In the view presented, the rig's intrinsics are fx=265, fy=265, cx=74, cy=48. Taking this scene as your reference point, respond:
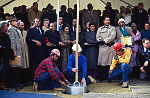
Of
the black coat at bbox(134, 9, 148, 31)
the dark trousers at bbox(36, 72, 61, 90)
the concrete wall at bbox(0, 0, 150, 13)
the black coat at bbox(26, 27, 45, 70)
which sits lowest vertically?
the dark trousers at bbox(36, 72, 61, 90)

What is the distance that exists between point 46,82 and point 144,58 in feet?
9.40

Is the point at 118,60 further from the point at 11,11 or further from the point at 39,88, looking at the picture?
the point at 11,11

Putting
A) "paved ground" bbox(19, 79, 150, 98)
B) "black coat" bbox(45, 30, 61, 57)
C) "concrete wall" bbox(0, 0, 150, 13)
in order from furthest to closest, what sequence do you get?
"concrete wall" bbox(0, 0, 150, 13) → "black coat" bbox(45, 30, 61, 57) → "paved ground" bbox(19, 79, 150, 98)

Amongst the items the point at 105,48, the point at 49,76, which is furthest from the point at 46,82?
the point at 105,48

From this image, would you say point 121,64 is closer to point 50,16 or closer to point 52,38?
point 52,38

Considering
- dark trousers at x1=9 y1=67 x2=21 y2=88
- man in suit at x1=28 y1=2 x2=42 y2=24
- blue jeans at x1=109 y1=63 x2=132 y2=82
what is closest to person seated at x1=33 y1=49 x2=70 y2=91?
dark trousers at x1=9 y1=67 x2=21 y2=88

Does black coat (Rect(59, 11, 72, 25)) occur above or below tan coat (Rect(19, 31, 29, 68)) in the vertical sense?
above

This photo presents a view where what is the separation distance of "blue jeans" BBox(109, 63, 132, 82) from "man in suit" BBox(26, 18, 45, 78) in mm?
1901

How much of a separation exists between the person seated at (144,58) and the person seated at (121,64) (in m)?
0.85

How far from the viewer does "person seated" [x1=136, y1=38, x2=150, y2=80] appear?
7.13m

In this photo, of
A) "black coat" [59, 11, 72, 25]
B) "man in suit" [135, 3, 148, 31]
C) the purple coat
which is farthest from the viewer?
"black coat" [59, 11, 72, 25]

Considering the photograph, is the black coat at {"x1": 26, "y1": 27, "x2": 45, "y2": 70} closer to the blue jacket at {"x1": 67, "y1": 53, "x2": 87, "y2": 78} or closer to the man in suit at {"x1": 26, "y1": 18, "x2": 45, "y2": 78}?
the man in suit at {"x1": 26, "y1": 18, "x2": 45, "y2": 78}

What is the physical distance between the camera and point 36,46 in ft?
22.2

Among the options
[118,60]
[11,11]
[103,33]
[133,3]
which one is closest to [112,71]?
[118,60]
